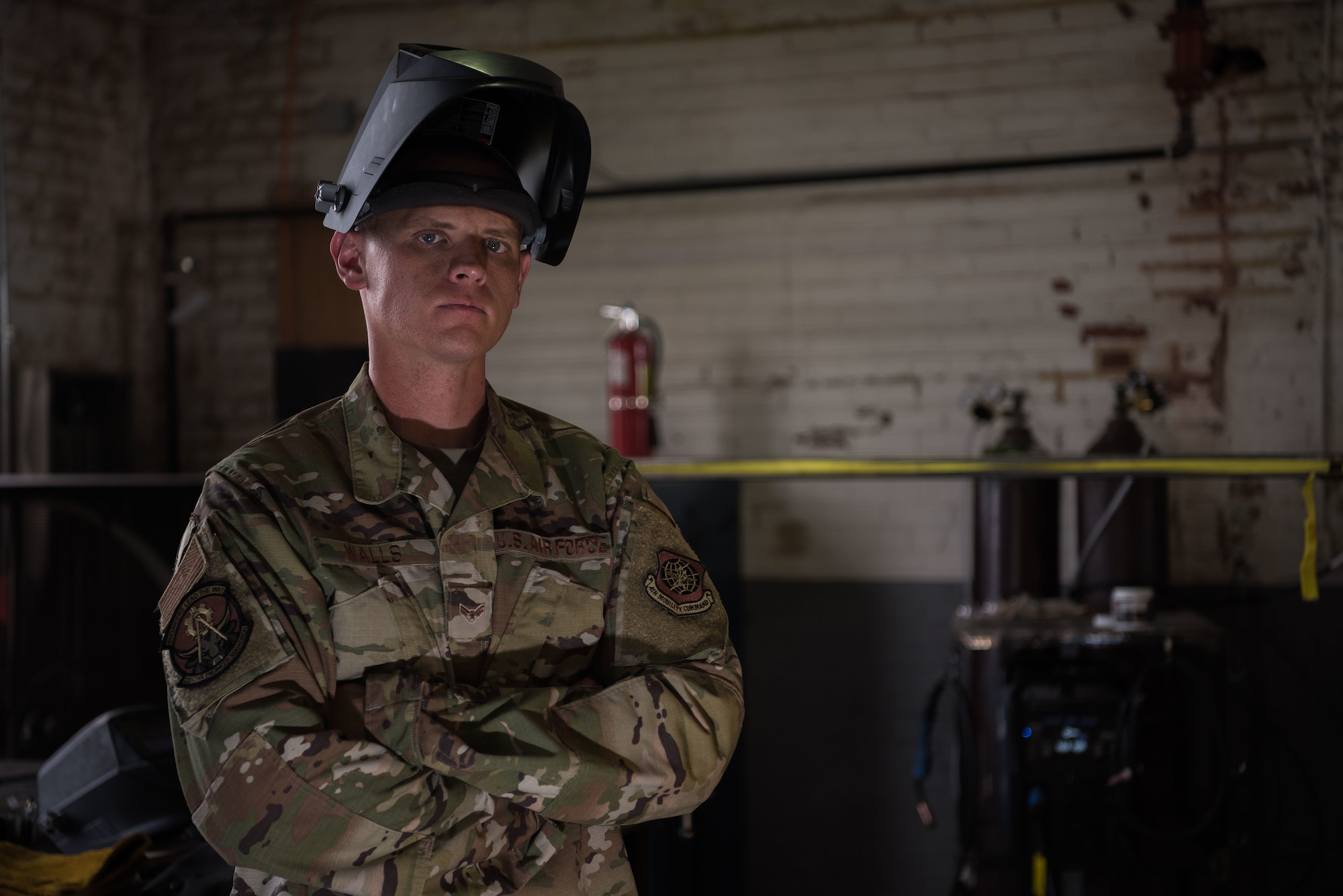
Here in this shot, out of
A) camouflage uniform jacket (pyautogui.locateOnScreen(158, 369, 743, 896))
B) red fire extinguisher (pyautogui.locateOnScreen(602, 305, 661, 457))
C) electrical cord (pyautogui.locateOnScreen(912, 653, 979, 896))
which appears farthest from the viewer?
red fire extinguisher (pyautogui.locateOnScreen(602, 305, 661, 457))

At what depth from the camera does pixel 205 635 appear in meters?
1.27

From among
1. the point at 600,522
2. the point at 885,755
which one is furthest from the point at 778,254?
the point at 600,522

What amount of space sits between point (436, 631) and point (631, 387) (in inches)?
105

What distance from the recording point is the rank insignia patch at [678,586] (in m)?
1.52

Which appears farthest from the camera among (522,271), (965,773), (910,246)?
(910,246)

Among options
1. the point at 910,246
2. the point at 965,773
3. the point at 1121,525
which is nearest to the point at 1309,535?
the point at 1121,525

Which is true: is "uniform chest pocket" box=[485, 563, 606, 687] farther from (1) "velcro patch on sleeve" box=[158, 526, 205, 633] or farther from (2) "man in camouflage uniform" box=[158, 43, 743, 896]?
(1) "velcro patch on sleeve" box=[158, 526, 205, 633]

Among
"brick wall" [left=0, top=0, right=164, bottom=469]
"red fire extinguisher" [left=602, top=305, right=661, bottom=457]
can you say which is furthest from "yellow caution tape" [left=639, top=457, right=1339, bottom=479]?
"brick wall" [left=0, top=0, right=164, bottom=469]

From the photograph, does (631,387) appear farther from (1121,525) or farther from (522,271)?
(522,271)

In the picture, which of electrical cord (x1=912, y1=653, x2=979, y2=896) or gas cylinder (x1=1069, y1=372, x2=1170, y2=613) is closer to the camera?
electrical cord (x1=912, y1=653, x2=979, y2=896)

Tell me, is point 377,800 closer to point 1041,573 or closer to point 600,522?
point 600,522

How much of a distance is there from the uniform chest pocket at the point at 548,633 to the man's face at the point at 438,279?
13.5 inches

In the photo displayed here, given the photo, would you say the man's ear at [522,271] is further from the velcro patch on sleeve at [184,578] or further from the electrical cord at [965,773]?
the electrical cord at [965,773]

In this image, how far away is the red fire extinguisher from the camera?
4004mm
